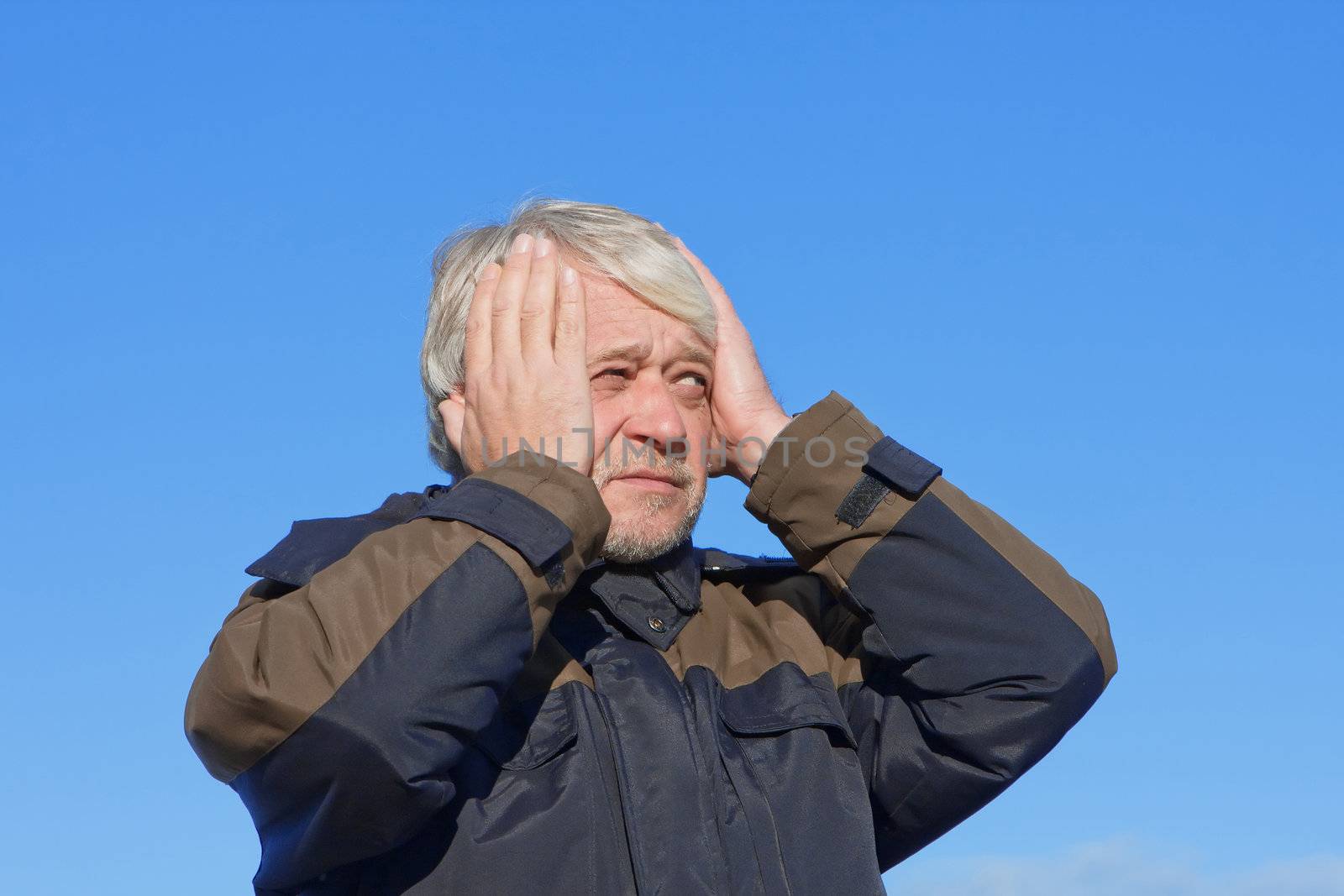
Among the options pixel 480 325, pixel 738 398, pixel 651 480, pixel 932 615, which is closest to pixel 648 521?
pixel 651 480

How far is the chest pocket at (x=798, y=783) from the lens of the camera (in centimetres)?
350

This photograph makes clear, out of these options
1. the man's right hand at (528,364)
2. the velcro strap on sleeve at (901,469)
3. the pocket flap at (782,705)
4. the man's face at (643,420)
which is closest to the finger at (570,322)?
the man's right hand at (528,364)

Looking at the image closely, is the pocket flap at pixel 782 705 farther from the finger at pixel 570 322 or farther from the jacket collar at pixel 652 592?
the finger at pixel 570 322

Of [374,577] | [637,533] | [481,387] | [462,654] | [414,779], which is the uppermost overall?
[481,387]

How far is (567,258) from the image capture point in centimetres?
441

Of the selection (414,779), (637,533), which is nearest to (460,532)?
(414,779)

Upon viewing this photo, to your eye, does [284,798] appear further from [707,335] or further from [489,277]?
[707,335]

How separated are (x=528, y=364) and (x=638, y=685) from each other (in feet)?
2.81

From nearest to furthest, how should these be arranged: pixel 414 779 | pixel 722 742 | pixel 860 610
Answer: pixel 414 779
pixel 722 742
pixel 860 610

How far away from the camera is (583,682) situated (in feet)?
12.2

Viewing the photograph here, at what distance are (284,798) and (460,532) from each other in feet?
2.21

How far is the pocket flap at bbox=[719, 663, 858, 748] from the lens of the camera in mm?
3746

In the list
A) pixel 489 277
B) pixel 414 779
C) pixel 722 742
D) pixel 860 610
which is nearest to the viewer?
pixel 414 779

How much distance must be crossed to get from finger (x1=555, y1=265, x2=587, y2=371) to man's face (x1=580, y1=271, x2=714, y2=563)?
22 centimetres
